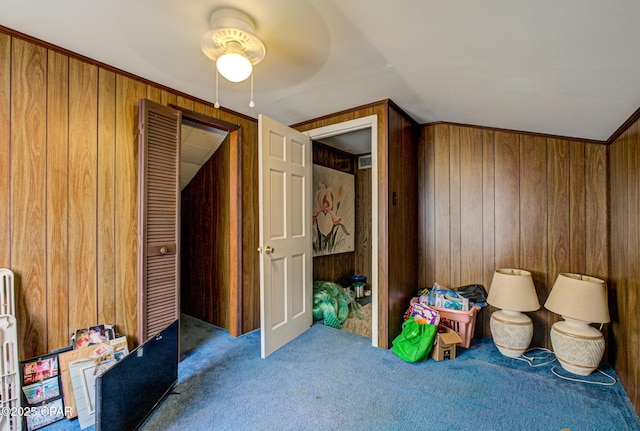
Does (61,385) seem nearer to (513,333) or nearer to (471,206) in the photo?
(513,333)

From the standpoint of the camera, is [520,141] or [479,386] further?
[520,141]

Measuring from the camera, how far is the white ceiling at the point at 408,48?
117 cm

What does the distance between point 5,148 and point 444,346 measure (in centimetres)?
309

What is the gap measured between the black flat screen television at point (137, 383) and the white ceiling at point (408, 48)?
1705 millimetres

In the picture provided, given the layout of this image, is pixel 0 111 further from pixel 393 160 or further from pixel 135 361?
pixel 393 160

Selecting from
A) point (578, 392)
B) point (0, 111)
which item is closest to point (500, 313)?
point (578, 392)

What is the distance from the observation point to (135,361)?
149 centimetres

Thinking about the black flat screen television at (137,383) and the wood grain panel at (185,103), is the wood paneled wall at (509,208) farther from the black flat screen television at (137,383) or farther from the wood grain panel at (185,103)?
the black flat screen television at (137,383)

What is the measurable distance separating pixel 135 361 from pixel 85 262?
30.2 inches

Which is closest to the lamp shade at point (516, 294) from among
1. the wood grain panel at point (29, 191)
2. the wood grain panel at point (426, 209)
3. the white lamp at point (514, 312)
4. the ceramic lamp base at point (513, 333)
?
the white lamp at point (514, 312)

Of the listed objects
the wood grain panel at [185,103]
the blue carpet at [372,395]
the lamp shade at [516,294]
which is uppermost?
the wood grain panel at [185,103]

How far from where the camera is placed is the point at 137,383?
1507mm

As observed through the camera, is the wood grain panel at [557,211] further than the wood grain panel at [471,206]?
No

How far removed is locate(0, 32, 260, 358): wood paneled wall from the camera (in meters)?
1.56
